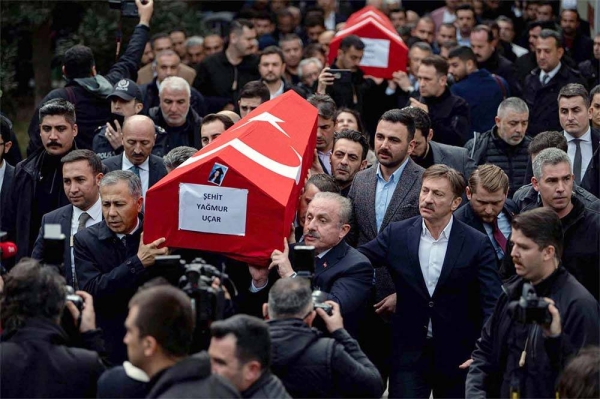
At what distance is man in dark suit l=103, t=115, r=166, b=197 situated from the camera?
8766mm

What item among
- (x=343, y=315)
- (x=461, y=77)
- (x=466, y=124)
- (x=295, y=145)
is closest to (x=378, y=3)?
(x=461, y=77)

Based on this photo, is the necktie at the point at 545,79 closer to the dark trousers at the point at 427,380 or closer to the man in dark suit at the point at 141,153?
the man in dark suit at the point at 141,153

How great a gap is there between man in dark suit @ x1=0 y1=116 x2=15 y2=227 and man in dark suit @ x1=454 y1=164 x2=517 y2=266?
343 cm

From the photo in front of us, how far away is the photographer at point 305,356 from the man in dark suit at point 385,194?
1.80 meters

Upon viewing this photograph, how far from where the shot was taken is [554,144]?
8.78m

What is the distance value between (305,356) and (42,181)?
12.5 feet

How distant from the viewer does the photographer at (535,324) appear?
5634mm

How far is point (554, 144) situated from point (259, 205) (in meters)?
3.04

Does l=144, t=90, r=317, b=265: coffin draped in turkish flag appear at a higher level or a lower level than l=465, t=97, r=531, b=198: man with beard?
lower

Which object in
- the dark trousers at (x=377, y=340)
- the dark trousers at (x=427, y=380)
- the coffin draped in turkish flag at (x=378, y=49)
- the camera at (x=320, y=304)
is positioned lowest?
the dark trousers at (x=427, y=380)

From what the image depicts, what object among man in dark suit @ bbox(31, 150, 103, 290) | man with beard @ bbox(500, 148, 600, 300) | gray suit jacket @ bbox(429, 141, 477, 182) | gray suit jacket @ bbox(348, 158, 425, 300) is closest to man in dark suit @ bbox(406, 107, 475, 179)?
gray suit jacket @ bbox(429, 141, 477, 182)

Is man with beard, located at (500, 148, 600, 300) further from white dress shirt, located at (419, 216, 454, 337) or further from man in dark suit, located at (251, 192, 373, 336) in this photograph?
man in dark suit, located at (251, 192, 373, 336)

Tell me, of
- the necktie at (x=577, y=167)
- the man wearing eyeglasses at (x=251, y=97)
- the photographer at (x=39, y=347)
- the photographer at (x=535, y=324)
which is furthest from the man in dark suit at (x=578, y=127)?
the photographer at (x=39, y=347)

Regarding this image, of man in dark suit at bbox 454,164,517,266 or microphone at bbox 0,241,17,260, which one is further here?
man in dark suit at bbox 454,164,517,266
